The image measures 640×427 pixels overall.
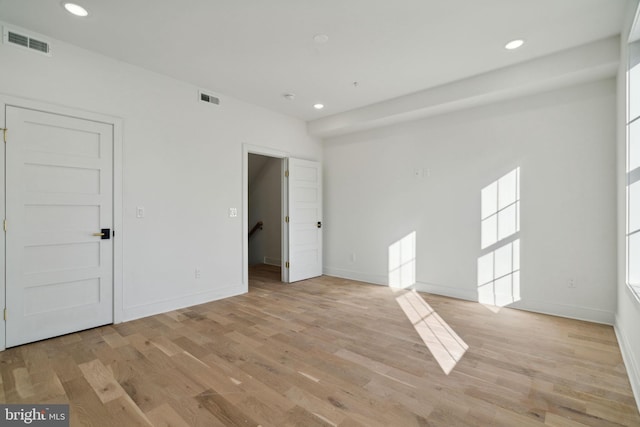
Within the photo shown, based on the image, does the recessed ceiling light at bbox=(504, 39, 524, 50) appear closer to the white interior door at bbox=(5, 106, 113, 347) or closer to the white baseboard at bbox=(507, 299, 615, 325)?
the white baseboard at bbox=(507, 299, 615, 325)

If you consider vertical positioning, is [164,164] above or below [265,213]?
above

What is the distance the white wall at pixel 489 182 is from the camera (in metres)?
3.42

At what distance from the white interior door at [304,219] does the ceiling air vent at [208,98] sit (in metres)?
1.53

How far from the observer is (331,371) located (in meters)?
2.39

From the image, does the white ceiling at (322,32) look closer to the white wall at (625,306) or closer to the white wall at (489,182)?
the white wall at (625,306)


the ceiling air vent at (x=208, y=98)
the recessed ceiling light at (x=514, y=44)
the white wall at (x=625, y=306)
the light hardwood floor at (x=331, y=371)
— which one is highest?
the recessed ceiling light at (x=514, y=44)

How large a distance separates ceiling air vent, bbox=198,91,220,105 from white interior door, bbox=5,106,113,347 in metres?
1.21

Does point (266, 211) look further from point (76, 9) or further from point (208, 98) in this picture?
point (76, 9)

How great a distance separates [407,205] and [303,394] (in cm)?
350

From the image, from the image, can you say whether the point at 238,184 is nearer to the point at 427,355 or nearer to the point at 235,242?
the point at 235,242

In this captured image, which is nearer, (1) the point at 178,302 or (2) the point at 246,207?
(1) the point at 178,302

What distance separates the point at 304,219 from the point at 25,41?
13.3 ft

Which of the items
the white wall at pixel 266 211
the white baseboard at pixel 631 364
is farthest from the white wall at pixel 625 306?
the white wall at pixel 266 211

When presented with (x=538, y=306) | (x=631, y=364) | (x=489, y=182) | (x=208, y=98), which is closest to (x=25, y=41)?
(x=208, y=98)
